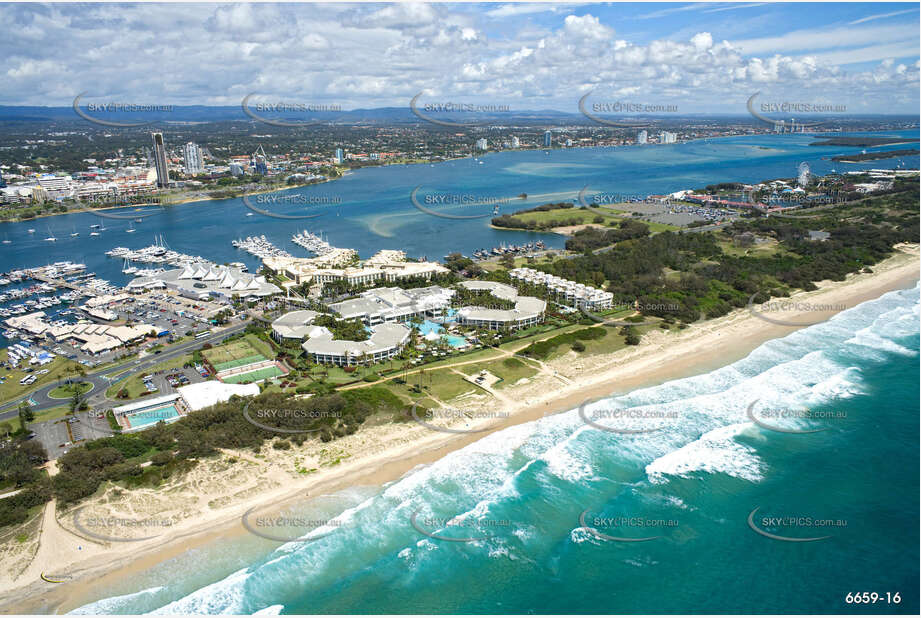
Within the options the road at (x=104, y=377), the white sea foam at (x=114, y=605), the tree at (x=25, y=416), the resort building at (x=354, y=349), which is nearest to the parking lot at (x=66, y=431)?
the tree at (x=25, y=416)

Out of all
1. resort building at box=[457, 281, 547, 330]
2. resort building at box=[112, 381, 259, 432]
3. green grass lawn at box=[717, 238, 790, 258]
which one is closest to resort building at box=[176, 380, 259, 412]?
resort building at box=[112, 381, 259, 432]

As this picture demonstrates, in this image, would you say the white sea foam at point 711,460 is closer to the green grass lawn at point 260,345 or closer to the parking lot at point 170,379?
the green grass lawn at point 260,345

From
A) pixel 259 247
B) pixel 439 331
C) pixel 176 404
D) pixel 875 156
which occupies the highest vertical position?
pixel 875 156

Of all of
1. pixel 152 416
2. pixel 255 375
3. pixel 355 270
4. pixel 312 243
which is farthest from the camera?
pixel 312 243

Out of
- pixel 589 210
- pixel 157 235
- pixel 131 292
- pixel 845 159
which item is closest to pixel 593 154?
pixel 845 159

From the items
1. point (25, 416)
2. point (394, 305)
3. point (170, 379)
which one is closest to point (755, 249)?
point (394, 305)

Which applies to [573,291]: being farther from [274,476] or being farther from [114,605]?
[114,605]

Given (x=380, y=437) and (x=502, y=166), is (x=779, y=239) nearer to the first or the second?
(x=380, y=437)
